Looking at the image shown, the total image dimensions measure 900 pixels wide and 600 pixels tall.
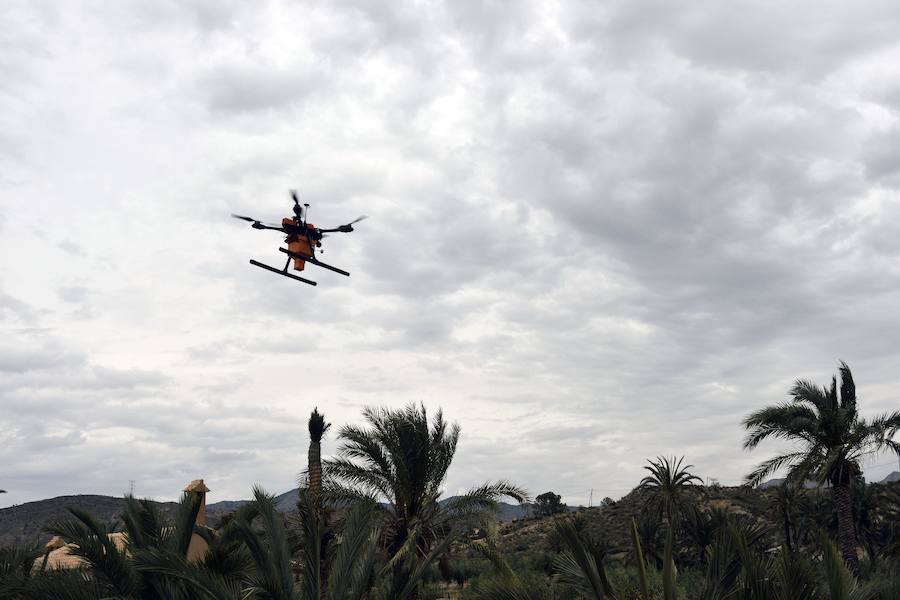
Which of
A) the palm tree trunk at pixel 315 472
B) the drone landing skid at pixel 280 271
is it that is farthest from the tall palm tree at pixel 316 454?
the drone landing skid at pixel 280 271

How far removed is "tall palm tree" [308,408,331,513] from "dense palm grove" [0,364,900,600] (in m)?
0.07

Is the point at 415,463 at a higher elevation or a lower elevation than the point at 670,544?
higher

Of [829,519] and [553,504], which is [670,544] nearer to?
[829,519]

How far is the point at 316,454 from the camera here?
2594 cm

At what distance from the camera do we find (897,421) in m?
26.7

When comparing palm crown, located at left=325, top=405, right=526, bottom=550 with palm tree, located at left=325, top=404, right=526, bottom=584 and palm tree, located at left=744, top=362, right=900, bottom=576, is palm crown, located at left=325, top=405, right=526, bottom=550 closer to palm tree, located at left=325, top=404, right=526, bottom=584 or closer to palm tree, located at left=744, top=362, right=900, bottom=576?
palm tree, located at left=325, top=404, right=526, bottom=584

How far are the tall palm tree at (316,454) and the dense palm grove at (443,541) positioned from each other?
0.07 m

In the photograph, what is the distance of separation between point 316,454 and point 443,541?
15272 millimetres

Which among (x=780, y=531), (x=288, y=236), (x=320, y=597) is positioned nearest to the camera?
(x=320, y=597)

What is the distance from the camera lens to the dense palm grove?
9953 mm

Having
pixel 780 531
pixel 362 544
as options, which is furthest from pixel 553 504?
pixel 362 544

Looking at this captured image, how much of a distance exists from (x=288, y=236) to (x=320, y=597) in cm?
1815

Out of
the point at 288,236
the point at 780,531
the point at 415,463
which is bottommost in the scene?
the point at 780,531

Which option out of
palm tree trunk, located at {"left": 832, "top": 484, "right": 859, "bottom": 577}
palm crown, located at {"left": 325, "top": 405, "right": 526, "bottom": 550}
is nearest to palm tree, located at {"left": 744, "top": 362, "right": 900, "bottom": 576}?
palm tree trunk, located at {"left": 832, "top": 484, "right": 859, "bottom": 577}
